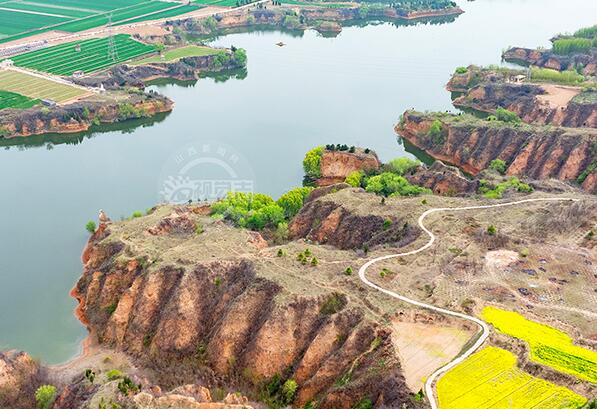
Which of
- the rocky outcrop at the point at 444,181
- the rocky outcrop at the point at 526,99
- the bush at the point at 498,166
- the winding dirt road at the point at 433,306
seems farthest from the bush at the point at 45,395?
Result: the rocky outcrop at the point at 526,99

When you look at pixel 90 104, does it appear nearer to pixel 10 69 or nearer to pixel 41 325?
pixel 10 69

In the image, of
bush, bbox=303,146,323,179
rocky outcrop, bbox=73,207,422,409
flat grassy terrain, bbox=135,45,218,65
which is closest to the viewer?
rocky outcrop, bbox=73,207,422,409

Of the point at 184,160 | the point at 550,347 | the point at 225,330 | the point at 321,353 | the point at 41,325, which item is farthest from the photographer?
the point at 184,160

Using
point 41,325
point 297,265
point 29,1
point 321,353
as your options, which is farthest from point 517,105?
point 29,1

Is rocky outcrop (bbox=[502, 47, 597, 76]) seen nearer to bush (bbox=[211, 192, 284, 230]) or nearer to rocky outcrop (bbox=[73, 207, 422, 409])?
bush (bbox=[211, 192, 284, 230])

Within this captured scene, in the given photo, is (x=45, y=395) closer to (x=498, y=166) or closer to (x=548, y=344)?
(x=548, y=344)

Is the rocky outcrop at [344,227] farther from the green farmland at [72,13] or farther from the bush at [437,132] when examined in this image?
the green farmland at [72,13]

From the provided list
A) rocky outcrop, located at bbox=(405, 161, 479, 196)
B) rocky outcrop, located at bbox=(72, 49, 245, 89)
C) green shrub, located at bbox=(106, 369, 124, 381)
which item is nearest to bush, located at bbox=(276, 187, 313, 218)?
rocky outcrop, located at bbox=(405, 161, 479, 196)
